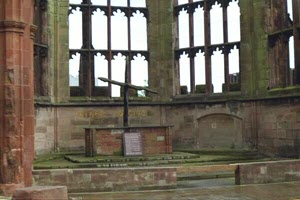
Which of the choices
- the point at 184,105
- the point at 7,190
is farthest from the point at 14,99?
the point at 184,105

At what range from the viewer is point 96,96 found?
62.6 feet

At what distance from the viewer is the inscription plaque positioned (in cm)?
1502

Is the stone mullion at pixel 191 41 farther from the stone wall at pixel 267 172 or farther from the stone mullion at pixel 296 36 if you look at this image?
the stone wall at pixel 267 172

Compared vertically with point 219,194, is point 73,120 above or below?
above

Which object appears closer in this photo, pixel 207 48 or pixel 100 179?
pixel 100 179

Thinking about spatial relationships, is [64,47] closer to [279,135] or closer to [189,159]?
[189,159]

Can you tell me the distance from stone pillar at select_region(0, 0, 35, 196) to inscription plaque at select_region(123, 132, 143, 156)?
6170 mm

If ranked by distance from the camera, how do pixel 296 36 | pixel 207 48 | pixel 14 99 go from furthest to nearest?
pixel 207 48 < pixel 296 36 < pixel 14 99

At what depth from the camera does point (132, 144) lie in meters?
15.1

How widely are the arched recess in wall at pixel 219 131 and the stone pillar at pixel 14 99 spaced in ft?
34.1

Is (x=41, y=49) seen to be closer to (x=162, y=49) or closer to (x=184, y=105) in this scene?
(x=162, y=49)

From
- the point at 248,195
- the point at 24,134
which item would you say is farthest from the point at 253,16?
the point at 24,134

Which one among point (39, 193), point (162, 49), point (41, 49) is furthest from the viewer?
point (162, 49)

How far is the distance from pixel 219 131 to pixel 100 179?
9.20 meters
